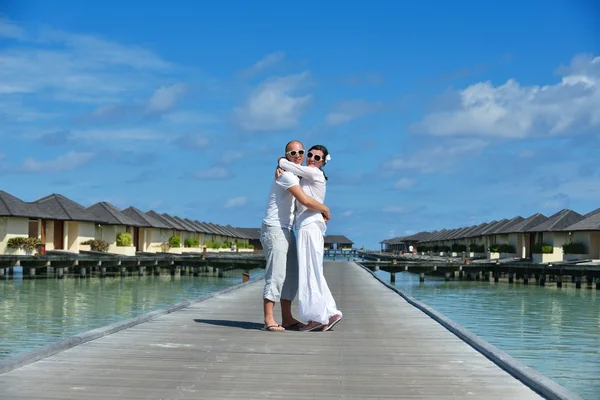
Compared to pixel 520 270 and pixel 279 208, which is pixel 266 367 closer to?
pixel 279 208

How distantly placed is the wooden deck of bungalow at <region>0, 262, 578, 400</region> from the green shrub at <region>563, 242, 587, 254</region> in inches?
1393

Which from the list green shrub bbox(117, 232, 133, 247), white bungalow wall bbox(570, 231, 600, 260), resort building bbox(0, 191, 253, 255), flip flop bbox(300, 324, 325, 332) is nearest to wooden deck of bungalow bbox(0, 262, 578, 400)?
flip flop bbox(300, 324, 325, 332)

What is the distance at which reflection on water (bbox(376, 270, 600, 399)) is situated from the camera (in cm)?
998

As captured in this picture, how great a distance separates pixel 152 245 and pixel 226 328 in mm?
52493

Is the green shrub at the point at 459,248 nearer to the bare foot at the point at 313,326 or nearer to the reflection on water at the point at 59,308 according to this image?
the reflection on water at the point at 59,308

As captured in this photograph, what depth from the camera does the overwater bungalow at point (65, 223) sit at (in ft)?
133

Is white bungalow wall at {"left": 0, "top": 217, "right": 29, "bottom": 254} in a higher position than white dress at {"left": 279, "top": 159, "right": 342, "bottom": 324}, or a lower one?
higher

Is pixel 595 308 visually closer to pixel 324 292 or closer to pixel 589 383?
pixel 589 383

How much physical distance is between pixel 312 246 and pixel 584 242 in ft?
122

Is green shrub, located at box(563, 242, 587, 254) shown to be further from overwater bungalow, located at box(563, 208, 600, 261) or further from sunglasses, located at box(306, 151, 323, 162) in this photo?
sunglasses, located at box(306, 151, 323, 162)

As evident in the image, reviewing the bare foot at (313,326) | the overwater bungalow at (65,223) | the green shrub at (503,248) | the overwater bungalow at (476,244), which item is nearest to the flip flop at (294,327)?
the bare foot at (313,326)

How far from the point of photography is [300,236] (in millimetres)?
7457

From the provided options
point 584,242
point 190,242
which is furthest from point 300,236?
point 190,242

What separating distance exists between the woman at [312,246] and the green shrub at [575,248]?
36460 mm
